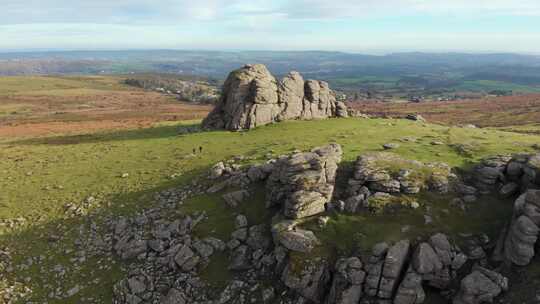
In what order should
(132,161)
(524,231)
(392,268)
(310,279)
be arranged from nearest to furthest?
(524,231) → (392,268) → (310,279) → (132,161)

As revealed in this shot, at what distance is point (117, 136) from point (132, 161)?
803 inches

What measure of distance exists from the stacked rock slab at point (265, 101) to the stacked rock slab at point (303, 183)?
25950mm

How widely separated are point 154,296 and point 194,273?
120 inches

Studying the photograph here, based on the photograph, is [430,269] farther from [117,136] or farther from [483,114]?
[483,114]

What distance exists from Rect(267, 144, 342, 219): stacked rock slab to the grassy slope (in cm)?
215

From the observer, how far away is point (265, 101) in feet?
196

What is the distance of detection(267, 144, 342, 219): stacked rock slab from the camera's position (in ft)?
94.1

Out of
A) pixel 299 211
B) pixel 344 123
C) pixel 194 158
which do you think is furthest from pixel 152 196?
pixel 344 123

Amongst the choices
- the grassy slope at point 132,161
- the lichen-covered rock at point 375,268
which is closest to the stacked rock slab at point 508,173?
the grassy slope at point 132,161

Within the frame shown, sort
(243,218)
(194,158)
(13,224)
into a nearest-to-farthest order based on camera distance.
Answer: (243,218)
(13,224)
(194,158)

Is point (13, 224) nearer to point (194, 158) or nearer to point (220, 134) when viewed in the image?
point (194, 158)

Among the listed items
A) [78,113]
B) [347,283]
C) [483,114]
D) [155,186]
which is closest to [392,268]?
[347,283]

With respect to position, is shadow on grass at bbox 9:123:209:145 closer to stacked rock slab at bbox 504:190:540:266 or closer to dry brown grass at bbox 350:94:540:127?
stacked rock slab at bbox 504:190:540:266

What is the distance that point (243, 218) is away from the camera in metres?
31.9
